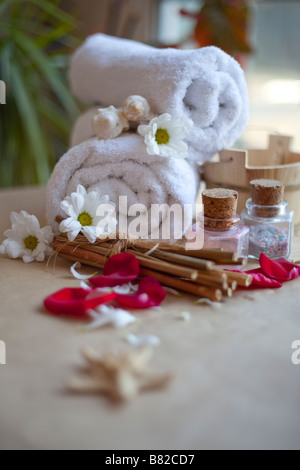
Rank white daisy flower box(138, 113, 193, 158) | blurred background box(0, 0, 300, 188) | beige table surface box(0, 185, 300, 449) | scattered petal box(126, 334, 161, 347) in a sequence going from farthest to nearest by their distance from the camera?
blurred background box(0, 0, 300, 188)
white daisy flower box(138, 113, 193, 158)
scattered petal box(126, 334, 161, 347)
beige table surface box(0, 185, 300, 449)

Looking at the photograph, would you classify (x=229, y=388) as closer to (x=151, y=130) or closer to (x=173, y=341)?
(x=173, y=341)

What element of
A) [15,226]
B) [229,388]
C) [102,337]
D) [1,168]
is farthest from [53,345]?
[1,168]

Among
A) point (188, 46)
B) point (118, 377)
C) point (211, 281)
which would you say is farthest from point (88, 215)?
point (188, 46)

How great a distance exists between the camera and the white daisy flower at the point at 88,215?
2.26ft

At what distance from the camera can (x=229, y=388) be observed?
429 mm

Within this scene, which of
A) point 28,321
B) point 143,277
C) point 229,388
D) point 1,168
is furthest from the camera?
point 1,168

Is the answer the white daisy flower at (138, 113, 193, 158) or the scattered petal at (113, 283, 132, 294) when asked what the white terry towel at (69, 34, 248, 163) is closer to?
the white daisy flower at (138, 113, 193, 158)

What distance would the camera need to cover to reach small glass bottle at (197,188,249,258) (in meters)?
0.67

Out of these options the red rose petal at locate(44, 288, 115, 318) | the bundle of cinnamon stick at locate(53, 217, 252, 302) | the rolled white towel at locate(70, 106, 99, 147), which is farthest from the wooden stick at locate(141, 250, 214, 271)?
the rolled white towel at locate(70, 106, 99, 147)

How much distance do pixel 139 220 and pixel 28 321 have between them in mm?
262

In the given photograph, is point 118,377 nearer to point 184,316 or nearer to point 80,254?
point 184,316

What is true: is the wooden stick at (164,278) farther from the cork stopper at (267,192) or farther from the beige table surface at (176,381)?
the cork stopper at (267,192)

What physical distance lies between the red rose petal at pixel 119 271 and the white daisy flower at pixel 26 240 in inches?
4.8

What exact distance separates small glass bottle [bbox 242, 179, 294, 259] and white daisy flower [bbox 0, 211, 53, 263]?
11.8 inches
